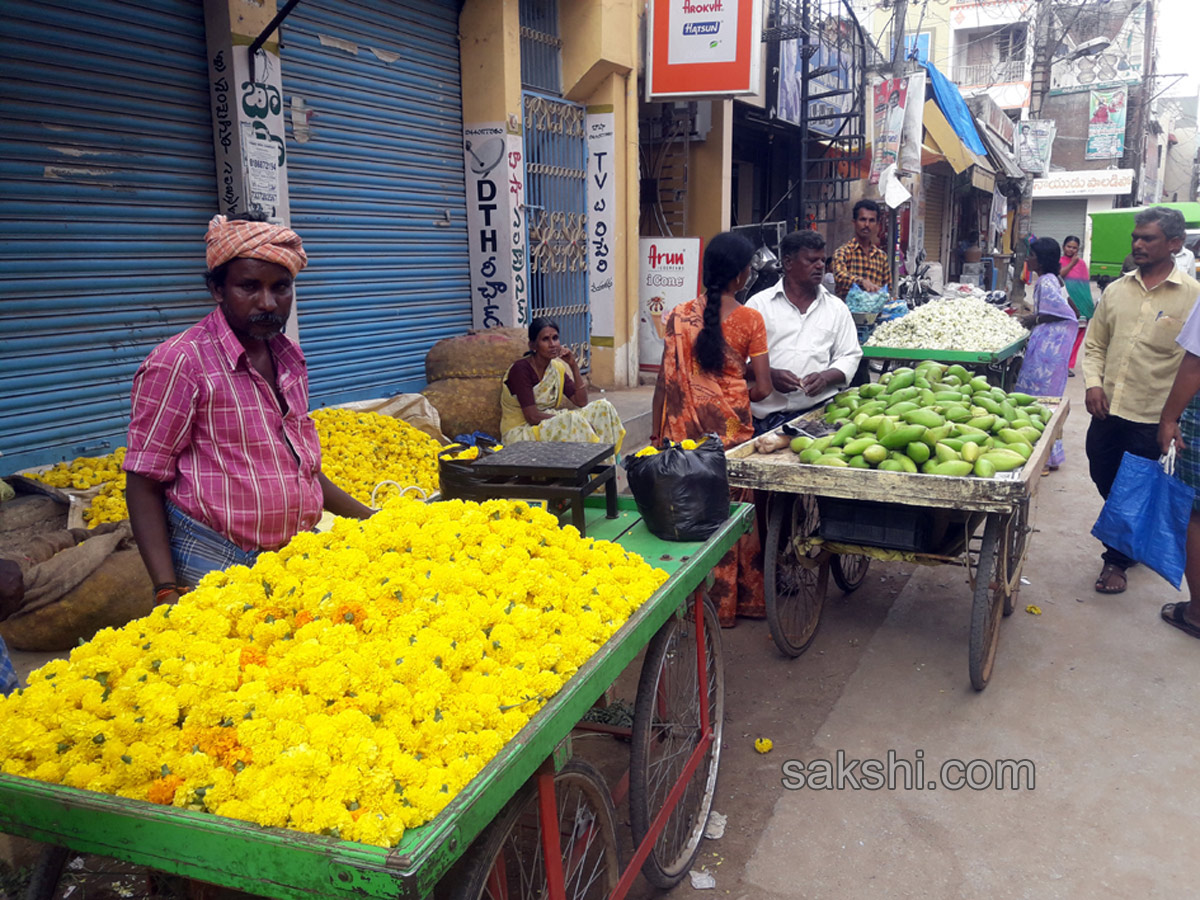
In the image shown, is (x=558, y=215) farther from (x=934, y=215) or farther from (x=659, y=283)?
(x=934, y=215)

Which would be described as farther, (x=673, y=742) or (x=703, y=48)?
(x=703, y=48)

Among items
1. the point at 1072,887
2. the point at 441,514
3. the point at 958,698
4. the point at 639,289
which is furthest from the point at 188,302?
the point at 639,289

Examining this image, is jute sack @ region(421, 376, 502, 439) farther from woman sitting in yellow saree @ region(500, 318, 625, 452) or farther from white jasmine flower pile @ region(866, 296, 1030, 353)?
white jasmine flower pile @ region(866, 296, 1030, 353)

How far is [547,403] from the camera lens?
258 inches

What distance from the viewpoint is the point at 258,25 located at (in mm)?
5625

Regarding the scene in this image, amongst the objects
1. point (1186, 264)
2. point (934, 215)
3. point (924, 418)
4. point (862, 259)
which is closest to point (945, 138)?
point (1186, 264)

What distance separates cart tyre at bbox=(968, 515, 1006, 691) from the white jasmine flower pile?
3506 mm

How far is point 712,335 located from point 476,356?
9.92 ft

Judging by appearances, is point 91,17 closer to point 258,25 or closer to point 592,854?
point 258,25

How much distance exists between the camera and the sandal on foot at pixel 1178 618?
466 cm

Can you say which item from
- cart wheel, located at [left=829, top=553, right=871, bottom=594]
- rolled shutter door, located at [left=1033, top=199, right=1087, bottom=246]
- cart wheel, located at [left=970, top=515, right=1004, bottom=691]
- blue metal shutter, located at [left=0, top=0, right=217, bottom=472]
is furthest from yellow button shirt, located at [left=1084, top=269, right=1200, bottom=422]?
rolled shutter door, located at [left=1033, top=199, right=1087, bottom=246]

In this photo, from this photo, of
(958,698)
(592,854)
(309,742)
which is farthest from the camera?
(958,698)

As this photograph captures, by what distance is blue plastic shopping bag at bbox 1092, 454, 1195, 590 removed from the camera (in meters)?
4.72

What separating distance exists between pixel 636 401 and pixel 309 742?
8179 millimetres
